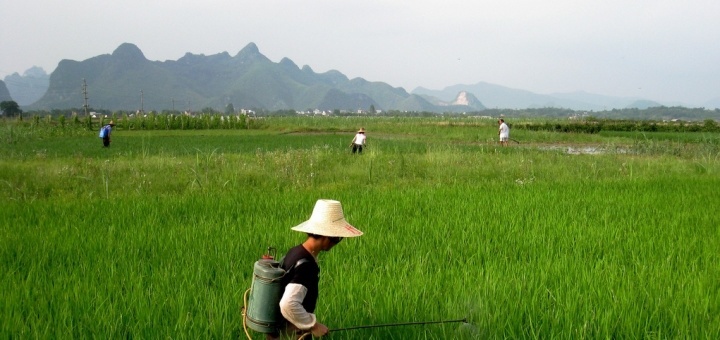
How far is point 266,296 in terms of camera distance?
6.26ft

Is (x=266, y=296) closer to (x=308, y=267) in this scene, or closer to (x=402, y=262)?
(x=308, y=267)

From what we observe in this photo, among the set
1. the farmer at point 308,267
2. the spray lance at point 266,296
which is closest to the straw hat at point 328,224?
the farmer at point 308,267

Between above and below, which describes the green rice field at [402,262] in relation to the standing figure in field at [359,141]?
below

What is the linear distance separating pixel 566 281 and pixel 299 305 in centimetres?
210

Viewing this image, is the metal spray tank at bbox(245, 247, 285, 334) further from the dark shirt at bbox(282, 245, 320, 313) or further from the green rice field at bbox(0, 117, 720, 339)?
the green rice field at bbox(0, 117, 720, 339)

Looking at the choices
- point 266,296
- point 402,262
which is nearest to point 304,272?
point 266,296

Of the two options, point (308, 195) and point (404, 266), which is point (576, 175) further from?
point (404, 266)

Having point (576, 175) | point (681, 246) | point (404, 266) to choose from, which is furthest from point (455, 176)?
point (404, 266)

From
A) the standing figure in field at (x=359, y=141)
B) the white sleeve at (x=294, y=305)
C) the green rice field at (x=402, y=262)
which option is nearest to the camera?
the white sleeve at (x=294, y=305)

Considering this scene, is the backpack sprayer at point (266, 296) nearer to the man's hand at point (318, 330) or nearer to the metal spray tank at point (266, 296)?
the metal spray tank at point (266, 296)

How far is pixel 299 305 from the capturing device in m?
1.88

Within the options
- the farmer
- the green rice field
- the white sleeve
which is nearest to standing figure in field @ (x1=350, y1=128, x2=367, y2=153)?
the green rice field

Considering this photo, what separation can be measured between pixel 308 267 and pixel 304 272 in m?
0.02

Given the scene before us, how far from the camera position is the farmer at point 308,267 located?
187 cm
